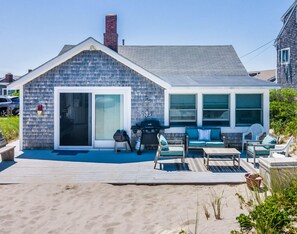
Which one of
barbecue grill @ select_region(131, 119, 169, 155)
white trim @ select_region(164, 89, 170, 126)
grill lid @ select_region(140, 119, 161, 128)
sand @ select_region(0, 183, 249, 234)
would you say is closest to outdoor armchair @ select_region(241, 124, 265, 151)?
white trim @ select_region(164, 89, 170, 126)

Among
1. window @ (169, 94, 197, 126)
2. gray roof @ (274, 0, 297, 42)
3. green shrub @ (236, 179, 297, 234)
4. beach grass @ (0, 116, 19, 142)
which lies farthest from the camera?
gray roof @ (274, 0, 297, 42)

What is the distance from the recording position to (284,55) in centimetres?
2795

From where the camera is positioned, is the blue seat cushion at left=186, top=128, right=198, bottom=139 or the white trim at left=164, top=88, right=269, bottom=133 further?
the white trim at left=164, top=88, right=269, bottom=133

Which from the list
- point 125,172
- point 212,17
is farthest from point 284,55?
point 125,172

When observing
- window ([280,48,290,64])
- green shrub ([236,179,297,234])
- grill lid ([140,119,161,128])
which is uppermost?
window ([280,48,290,64])

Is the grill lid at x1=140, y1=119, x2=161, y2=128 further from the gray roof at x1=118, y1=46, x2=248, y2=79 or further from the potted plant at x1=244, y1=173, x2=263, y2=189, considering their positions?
the potted plant at x1=244, y1=173, x2=263, y2=189

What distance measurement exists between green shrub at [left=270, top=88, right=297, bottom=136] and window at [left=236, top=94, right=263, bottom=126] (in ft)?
7.37

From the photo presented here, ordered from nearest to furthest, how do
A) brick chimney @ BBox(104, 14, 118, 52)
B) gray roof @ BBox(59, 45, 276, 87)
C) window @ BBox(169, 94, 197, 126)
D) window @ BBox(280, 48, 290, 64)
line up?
window @ BBox(169, 94, 197, 126) → brick chimney @ BBox(104, 14, 118, 52) → gray roof @ BBox(59, 45, 276, 87) → window @ BBox(280, 48, 290, 64)

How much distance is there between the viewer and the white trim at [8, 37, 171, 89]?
12.4 meters

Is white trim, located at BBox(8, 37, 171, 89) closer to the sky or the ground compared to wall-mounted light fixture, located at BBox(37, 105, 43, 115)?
closer to the sky

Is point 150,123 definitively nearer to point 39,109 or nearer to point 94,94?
point 94,94

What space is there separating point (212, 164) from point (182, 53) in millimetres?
9802

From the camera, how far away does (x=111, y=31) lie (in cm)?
1507

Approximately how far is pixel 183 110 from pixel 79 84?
15.0 feet
